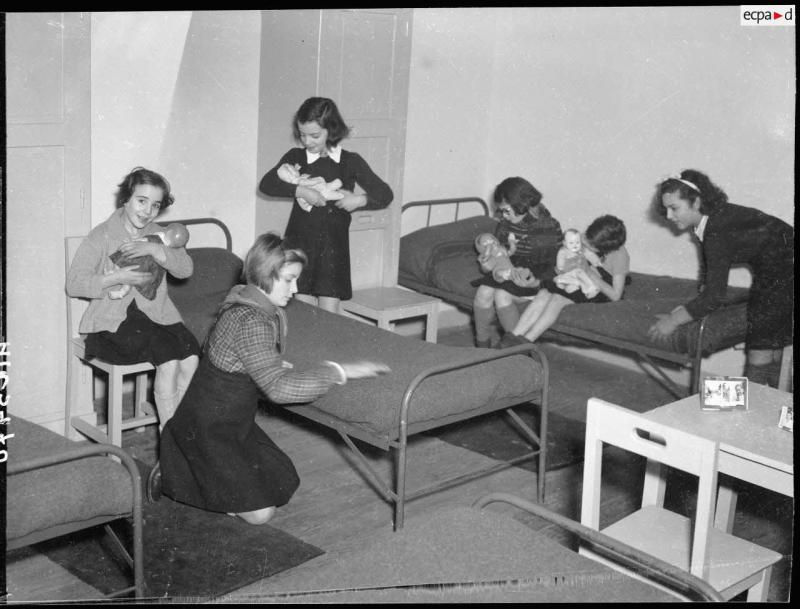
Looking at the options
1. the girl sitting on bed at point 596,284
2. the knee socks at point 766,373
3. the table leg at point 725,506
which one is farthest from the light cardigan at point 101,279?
the knee socks at point 766,373

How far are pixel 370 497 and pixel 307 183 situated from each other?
128 centimetres

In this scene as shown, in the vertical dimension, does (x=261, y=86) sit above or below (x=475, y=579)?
above

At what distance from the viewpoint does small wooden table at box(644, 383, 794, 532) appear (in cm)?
292

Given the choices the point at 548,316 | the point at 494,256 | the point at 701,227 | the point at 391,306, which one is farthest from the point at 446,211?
the point at 701,227

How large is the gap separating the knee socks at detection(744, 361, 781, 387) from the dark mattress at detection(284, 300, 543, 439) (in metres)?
1.14

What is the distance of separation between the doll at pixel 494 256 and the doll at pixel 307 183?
0.99 metres

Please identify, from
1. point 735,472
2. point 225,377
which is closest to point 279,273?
point 225,377

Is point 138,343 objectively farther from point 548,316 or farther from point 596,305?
point 596,305

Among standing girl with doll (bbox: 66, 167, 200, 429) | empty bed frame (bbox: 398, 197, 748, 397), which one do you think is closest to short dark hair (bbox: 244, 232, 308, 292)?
standing girl with doll (bbox: 66, 167, 200, 429)

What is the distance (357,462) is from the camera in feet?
13.8

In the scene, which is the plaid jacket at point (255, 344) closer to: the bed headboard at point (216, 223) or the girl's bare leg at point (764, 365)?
the bed headboard at point (216, 223)

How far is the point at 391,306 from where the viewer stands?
4.51 metres

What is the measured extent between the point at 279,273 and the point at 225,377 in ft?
1.38

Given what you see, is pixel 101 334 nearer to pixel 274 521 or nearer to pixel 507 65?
pixel 274 521
